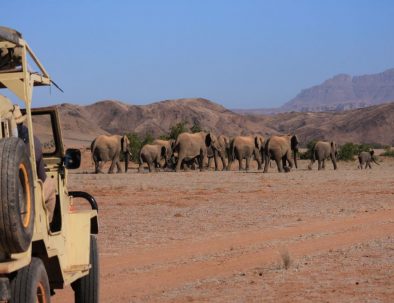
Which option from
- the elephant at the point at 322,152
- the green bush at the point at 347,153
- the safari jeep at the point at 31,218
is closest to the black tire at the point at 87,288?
the safari jeep at the point at 31,218

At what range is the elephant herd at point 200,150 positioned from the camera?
43.1 meters

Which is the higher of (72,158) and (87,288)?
(72,158)

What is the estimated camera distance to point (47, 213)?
729cm

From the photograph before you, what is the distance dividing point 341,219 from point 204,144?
27800 millimetres

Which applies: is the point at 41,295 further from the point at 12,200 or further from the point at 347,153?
the point at 347,153

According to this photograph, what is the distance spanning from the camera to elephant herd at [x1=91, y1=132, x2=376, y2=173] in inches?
1698

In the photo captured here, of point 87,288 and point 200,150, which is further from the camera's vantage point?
point 200,150

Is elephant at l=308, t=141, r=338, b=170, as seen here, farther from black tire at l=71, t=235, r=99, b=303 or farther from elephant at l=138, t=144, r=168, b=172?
black tire at l=71, t=235, r=99, b=303

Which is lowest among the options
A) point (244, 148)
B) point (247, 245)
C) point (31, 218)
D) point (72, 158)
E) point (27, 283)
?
point (247, 245)

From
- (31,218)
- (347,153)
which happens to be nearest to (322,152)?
(347,153)

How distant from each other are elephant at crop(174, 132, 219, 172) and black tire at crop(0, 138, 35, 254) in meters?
37.8

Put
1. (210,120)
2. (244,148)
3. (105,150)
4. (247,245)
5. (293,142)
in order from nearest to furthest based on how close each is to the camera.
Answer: (247,245)
(105,150)
(293,142)
(244,148)
(210,120)

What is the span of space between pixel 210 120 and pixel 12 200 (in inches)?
4861

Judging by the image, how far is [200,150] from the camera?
150ft
